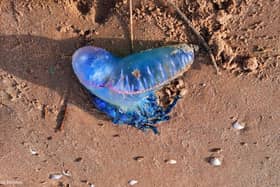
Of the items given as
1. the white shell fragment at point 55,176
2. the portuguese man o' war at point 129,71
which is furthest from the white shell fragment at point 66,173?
the portuguese man o' war at point 129,71

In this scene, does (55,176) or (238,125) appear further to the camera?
(55,176)

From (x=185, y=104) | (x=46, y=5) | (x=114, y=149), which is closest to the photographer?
(x=46, y=5)

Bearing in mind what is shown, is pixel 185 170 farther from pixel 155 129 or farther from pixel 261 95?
pixel 261 95

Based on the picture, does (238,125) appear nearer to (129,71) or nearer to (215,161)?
(215,161)

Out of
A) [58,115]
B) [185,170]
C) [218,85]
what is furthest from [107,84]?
[185,170]

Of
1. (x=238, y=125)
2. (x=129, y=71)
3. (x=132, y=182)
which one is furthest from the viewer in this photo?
(x=132, y=182)

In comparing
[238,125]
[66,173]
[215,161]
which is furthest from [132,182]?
[238,125]

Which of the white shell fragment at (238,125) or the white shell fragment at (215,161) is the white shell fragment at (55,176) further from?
the white shell fragment at (238,125)

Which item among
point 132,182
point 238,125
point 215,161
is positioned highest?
point 238,125
